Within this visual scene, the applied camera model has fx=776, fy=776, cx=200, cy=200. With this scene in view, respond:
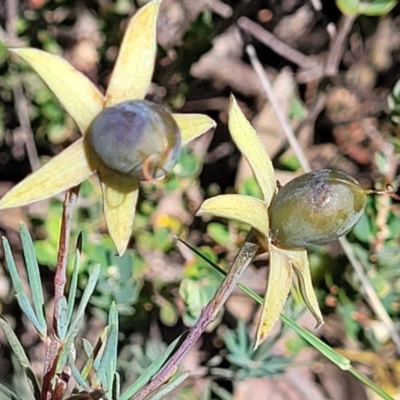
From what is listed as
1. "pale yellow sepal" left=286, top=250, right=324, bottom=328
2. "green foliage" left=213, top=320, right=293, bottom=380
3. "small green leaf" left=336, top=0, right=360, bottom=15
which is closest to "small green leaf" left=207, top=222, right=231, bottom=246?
"green foliage" left=213, top=320, right=293, bottom=380

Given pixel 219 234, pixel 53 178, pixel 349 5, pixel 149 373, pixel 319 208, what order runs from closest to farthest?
1. pixel 319 208
2. pixel 53 178
3. pixel 149 373
4. pixel 219 234
5. pixel 349 5

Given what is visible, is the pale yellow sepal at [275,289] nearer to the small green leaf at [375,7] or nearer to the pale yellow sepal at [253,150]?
the pale yellow sepal at [253,150]

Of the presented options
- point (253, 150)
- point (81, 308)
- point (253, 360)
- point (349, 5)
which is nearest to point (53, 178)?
point (81, 308)

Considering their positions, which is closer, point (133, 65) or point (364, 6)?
point (133, 65)

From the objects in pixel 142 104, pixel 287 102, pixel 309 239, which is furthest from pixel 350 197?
pixel 287 102

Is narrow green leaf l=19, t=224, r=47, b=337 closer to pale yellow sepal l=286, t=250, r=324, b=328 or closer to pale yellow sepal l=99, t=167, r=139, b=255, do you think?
pale yellow sepal l=99, t=167, r=139, b=255

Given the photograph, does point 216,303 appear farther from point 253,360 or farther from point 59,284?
point 253,360
